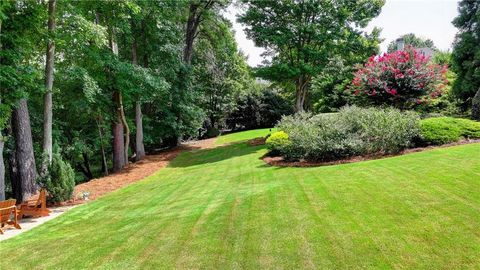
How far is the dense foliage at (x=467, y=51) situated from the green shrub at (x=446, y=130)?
11.7m

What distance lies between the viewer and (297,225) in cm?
572

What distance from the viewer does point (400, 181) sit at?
7273 millimetres

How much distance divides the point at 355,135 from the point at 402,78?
3162mm

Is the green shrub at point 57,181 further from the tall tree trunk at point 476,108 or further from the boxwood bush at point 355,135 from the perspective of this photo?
the tall tree trunk at point 476,108

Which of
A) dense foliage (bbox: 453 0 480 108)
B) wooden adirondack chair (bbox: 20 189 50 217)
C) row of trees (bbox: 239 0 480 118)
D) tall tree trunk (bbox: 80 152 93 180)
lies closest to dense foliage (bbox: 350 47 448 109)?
row of trees (bbox: 239 0 480 118)

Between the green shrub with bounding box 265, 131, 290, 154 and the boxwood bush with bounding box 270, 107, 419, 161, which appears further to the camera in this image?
the green shrub with bounding box 265, 131, 290, 154

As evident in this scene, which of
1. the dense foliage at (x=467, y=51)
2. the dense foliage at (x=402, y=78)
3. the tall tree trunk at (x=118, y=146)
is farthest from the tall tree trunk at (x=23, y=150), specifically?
A: the dense foliage at (x=467, y=51)

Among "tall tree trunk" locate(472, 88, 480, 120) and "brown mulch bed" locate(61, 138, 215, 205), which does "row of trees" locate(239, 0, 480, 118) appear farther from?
"brown mulch bed" locate(61, 138, 215, 205)

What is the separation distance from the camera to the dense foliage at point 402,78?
12.7 meters

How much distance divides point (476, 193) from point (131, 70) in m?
13.7

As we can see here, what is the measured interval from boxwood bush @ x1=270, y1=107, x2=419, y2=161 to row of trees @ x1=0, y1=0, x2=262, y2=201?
24.8 ft

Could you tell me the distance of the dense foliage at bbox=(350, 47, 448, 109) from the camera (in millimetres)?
12656

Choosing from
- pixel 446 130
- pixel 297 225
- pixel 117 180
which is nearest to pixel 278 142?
pixel 446 130

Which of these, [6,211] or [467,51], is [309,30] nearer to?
[467,51]
